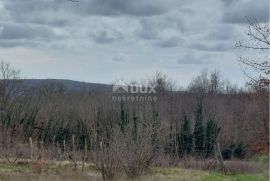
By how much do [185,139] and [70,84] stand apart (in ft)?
76.5

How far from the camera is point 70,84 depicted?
68.7 m

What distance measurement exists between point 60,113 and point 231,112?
67.1 ft

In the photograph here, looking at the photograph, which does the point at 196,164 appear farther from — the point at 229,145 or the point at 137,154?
the point at 137,154

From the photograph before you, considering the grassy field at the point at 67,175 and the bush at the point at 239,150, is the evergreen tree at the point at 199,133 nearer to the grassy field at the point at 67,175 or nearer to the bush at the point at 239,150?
the bush at the point at 239,150

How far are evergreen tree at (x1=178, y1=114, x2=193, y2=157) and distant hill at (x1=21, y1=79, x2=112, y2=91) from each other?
10475mm

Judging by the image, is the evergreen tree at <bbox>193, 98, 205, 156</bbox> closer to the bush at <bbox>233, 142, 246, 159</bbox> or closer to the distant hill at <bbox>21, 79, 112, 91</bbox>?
the bush at <bbox>233, 142, 246, 159</bbox>

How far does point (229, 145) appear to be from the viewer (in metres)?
51.2

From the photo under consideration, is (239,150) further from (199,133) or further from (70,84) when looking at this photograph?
(70,84)

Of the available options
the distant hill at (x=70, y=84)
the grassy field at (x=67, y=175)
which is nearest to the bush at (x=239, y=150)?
the distant hill at (x=70, y=84)

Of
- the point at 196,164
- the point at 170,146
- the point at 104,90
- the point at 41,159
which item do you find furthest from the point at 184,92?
the point at 41,159

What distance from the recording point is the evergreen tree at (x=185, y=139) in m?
→ 49.0

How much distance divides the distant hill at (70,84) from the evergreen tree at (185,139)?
34.4 feet

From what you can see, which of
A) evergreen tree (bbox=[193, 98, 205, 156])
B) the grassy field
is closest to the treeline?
evergreen tree (bbox=[193, 98, 205, 156])

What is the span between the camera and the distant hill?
58678 millimetres
